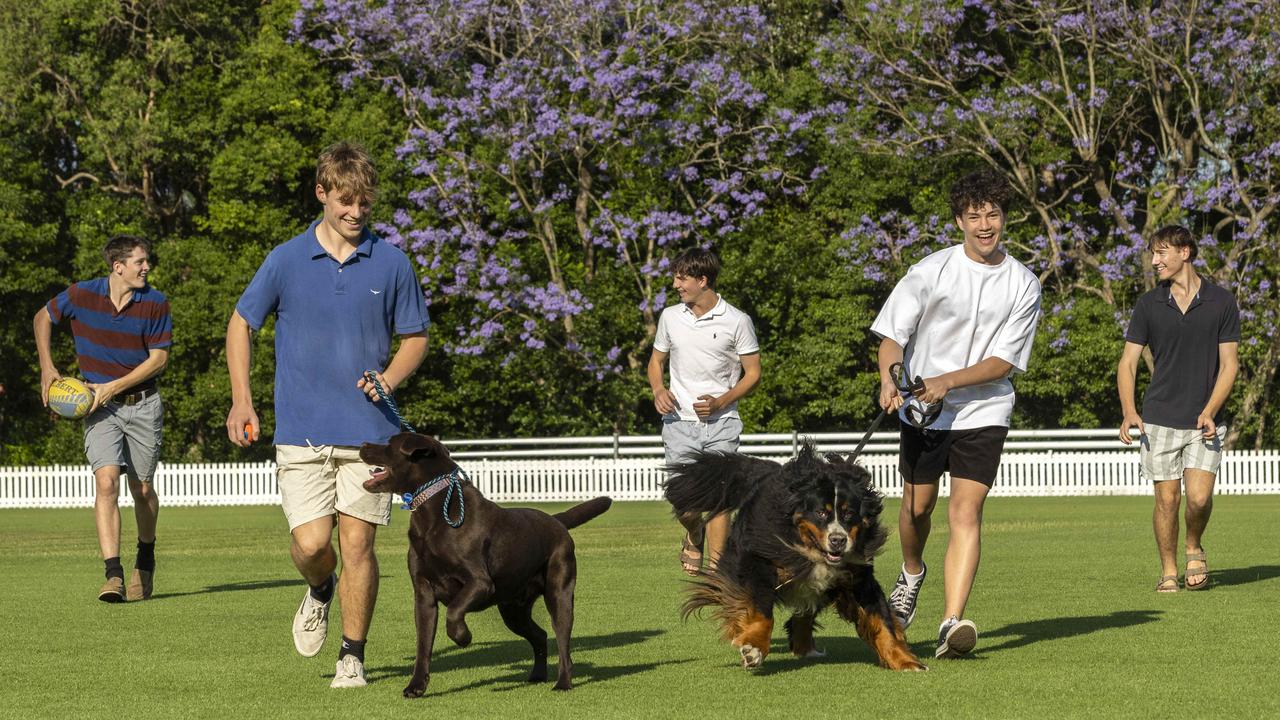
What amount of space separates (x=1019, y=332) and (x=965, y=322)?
0.25 metres

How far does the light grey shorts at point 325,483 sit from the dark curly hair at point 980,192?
292 centimetres

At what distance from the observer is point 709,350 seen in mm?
10586

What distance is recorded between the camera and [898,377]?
287 inches

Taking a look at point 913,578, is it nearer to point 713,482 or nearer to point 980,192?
point 713,482

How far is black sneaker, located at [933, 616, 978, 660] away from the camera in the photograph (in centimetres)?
707

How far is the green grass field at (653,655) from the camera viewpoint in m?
6.14

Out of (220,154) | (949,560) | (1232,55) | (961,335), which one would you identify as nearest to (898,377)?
(961,335)

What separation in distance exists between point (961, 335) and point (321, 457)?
2.95 m

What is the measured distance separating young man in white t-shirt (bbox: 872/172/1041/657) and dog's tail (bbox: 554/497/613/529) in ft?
4.57

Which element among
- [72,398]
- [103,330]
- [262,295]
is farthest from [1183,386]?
[72,398]


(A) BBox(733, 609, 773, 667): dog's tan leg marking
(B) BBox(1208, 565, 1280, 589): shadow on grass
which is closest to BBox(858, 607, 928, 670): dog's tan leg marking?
(A) BBox(733, 609, 773, 667): dog's tan leg marking

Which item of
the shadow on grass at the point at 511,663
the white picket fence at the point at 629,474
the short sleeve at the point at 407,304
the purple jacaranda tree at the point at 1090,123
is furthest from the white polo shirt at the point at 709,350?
the purple jacaranda tree at the point at 1090,123

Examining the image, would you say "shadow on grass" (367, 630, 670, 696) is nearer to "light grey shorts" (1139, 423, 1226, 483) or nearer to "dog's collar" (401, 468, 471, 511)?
"dog's collar" (401, 468, 471, 511)

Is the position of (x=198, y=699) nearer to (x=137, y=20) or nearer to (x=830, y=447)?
(x=830, y=447)
